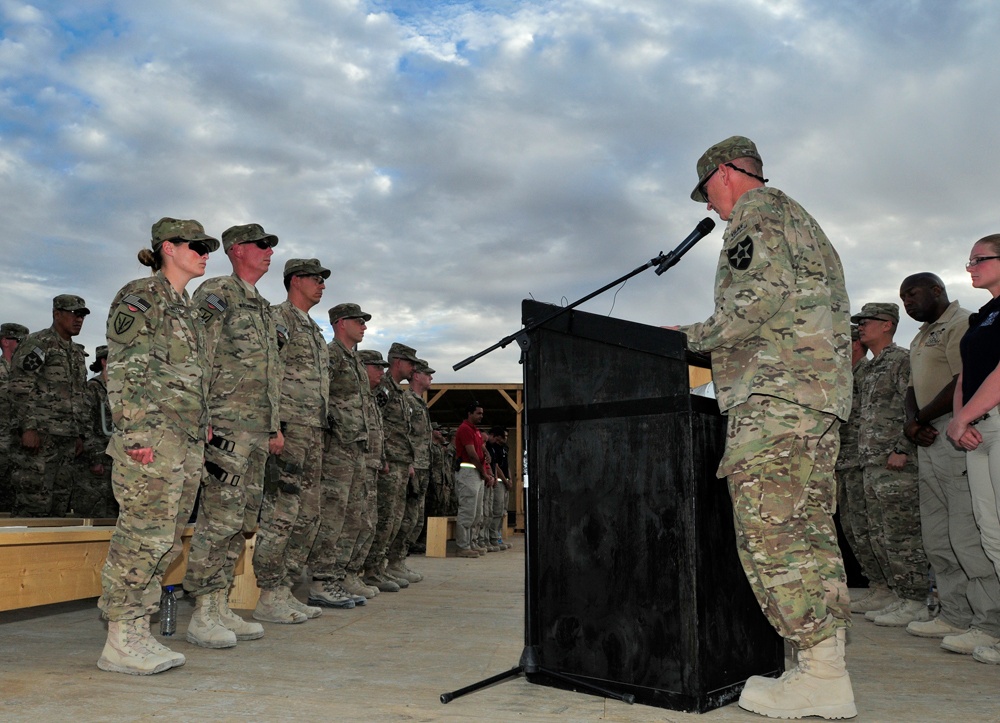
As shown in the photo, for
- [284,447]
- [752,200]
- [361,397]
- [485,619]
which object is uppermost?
[752,200]

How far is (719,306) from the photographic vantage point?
2.71 meters

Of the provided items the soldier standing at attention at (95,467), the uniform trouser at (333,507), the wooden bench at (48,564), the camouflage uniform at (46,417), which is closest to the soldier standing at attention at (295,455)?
the uniform trouser at (333,507)

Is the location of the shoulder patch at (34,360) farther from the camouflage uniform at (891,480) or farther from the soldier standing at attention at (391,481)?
the camouflage uniform at (891,480)

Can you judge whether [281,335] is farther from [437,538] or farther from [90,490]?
[437,538]

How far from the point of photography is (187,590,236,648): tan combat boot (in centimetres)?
363

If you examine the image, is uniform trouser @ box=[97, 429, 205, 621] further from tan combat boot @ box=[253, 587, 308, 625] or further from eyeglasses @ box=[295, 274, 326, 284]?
eyeglasses @ box=[295, 274, 326, 284]

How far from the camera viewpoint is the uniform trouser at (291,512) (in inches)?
177

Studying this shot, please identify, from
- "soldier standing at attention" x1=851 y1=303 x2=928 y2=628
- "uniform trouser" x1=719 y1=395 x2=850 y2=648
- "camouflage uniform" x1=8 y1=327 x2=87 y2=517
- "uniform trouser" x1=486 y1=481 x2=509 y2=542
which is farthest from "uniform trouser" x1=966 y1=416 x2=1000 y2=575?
"uniform trouser" x1=486 y1=481 x2=509 y2=542

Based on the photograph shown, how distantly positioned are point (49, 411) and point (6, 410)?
135 cm

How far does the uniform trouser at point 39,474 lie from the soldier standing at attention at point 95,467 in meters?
0.44

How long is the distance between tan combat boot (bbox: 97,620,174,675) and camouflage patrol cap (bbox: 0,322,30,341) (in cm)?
713

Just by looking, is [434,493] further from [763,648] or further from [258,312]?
[763,648]

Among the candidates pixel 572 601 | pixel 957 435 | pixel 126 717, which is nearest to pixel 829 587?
pixel 572 601

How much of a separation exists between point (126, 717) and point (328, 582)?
2.98 m
